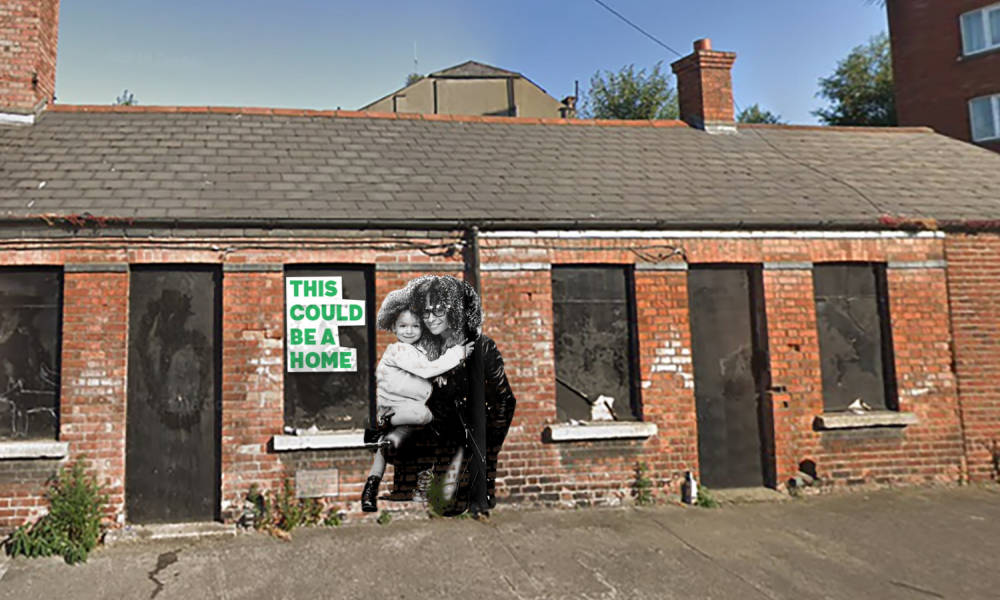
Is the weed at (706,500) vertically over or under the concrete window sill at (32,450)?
under

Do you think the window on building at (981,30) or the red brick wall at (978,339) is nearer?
the red brick wall at (978,339)

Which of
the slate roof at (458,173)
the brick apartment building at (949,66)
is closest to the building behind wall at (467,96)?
the brick apartment building at (949,66)

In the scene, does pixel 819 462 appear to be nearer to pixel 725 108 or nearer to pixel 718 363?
pixel 718 363

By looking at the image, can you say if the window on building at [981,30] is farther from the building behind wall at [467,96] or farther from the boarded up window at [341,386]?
the boarded up window at [341,386]

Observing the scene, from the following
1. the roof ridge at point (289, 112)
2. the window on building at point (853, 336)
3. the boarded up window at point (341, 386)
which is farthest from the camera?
the roof ridge at point (289, 112)

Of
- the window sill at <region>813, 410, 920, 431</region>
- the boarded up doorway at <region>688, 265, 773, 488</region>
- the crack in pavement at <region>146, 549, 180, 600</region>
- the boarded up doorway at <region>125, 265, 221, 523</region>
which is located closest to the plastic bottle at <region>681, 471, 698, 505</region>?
the boarded up doorway at <region>688, 265, 773, 488</region>

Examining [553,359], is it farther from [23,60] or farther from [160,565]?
[23,60]

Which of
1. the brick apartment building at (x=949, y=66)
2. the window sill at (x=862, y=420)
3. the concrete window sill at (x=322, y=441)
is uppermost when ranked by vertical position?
the brick apartment building at (x=949, y=66)

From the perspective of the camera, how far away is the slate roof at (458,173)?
7613 millimetres

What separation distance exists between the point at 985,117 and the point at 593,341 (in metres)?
22.2

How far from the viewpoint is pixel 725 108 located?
39.0ft

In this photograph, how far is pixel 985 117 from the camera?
860 inches

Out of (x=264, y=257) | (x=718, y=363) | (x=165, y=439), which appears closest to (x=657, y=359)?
(x=718, y=363)

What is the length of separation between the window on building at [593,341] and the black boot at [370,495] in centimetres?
238
